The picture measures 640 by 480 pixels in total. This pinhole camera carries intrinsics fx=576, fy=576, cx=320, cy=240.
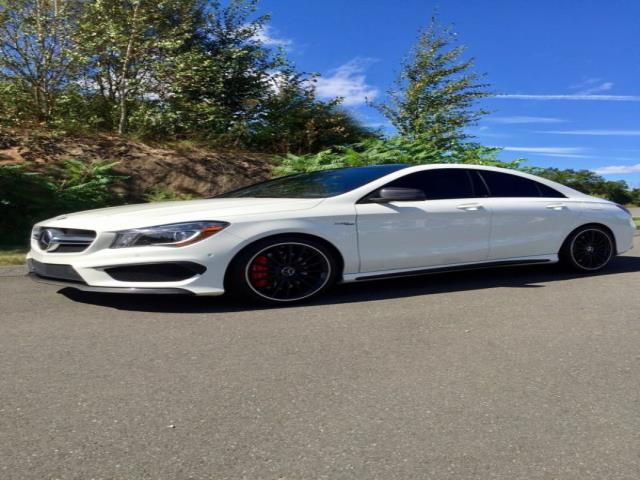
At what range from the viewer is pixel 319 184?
5422 mm

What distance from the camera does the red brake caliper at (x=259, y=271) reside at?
4.48 meters

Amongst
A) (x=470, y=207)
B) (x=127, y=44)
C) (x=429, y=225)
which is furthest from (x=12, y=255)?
(x=127, y=44)

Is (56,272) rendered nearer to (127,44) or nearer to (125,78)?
(127,44)

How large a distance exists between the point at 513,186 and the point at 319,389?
3826 mm

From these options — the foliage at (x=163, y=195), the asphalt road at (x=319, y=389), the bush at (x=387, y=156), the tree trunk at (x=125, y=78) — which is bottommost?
the asphalt road at (x=319, y=389)

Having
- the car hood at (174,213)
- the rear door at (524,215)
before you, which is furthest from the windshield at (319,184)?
the rear door at (524,215)

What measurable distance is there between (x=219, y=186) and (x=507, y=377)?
29.9 feet

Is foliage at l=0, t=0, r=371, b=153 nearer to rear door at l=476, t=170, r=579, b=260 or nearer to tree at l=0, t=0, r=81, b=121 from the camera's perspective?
tree at l=0, t=0, r=81, b=121

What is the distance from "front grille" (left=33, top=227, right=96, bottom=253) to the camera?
431 centimetres

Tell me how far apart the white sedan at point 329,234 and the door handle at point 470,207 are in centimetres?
1

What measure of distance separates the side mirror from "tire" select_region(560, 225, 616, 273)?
6.97 ft

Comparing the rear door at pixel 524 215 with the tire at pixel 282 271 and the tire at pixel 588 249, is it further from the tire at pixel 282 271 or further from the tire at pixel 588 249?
the tire at pixel 282 271

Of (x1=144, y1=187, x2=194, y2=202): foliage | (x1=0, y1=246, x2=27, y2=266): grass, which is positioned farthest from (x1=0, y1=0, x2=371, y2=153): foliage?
(x1=0, y1=246, x2=27, y2=266): grass

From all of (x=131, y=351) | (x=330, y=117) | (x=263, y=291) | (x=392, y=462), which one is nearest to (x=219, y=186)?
(x=330, y=117)
